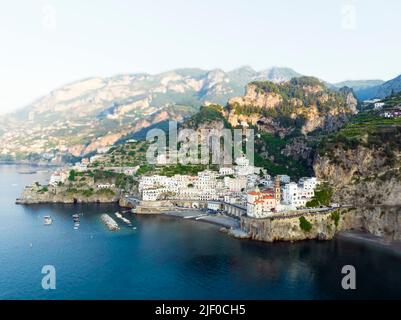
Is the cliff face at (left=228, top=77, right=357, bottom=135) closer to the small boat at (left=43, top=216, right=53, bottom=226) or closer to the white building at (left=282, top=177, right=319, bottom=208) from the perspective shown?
the white building at (left=282, top=177, right=319, bottom=208)

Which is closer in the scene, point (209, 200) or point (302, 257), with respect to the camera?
point (302, 257)

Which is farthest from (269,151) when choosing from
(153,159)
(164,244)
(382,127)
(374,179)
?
(164,244)

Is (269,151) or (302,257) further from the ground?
(269,151)

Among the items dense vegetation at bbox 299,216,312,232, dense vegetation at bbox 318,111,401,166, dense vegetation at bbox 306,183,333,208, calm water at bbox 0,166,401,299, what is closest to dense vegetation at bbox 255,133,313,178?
dense vegetation at bbox 318,111,401,166

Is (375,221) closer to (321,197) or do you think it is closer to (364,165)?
(321,197)

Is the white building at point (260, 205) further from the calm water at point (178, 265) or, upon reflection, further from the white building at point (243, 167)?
the white building at point (243, 167)

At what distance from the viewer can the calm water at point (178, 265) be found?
4391 centimetres

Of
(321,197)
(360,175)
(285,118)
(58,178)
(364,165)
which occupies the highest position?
(285,118)

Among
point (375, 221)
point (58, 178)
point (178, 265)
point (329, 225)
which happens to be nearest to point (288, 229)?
point (329, 225)

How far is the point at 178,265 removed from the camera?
2032 inches

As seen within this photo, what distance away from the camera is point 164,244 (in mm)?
60594

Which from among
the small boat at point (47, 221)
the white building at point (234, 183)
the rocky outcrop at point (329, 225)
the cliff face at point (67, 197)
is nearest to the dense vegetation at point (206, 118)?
the cliff face at point (67, 197)
